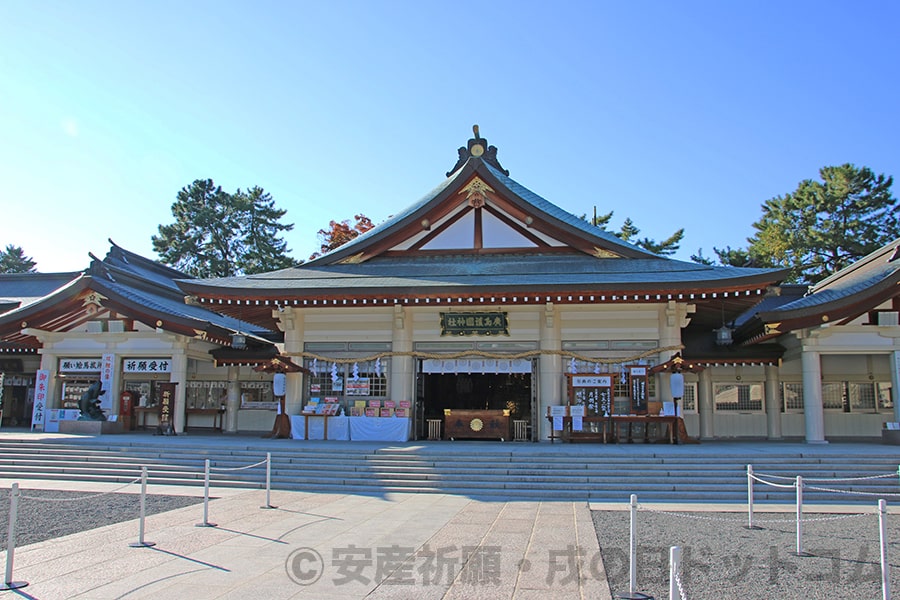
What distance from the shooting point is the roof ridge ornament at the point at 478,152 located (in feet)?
73.9

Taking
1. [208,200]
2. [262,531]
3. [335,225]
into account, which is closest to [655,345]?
[262,531]

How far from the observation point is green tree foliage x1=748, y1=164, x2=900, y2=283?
37.2 meters

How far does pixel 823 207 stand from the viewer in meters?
38.8

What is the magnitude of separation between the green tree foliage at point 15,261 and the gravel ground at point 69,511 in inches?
2102

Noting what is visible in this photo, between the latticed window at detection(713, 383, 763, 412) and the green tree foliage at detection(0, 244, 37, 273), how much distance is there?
191ft

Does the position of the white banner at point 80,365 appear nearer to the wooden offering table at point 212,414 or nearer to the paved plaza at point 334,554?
the wooden offering table at point 212,414

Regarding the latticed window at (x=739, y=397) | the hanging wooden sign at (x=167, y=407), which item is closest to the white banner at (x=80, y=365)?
the hanging wooden sign at (x=167, y=407)

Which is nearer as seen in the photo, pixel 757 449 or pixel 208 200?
pixel 757 449

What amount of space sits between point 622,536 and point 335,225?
36.0 metres

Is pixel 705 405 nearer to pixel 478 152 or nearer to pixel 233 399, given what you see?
pixel 478 152

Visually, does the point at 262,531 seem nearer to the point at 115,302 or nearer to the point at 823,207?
the point at 115,302

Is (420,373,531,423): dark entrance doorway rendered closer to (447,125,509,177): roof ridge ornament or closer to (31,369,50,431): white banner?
(447,125,509,177): roof ridge ornament

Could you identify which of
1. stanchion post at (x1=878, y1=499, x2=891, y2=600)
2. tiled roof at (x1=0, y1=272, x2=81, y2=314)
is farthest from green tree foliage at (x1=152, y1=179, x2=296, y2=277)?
stanchion post at (x1=878, y1=499, x2=891, y2=600)

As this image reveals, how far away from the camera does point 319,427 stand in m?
18.7
